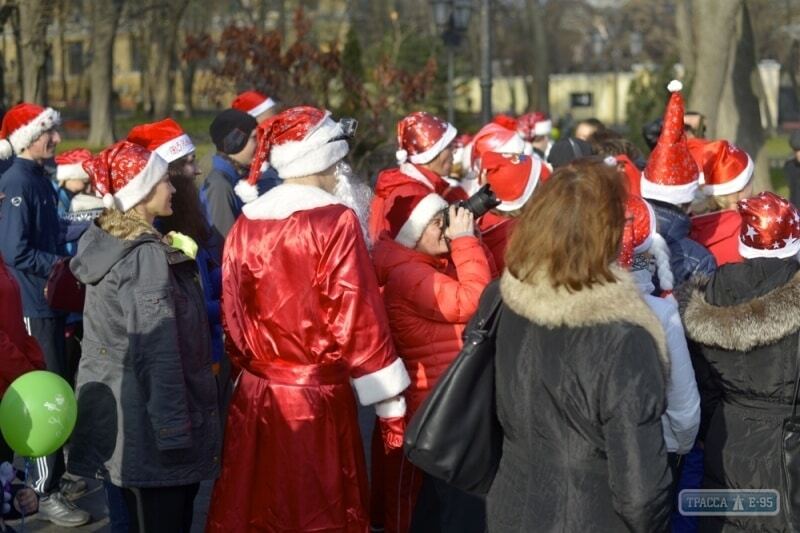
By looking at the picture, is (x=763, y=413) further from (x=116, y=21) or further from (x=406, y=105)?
(x=116, y=21)

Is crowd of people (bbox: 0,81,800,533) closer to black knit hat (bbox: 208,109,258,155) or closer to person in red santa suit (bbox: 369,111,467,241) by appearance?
person in red santa suit (bbox: 369,111,467,241)

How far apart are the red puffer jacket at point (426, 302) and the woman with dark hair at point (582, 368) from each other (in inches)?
45.6

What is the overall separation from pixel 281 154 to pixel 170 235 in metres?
0.57

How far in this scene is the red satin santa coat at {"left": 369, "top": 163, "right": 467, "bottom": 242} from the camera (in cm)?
610

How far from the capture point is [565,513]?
12.0 feet

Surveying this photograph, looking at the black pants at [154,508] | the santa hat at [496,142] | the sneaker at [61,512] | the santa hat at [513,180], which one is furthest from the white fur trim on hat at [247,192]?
the santa hat at [496,142]

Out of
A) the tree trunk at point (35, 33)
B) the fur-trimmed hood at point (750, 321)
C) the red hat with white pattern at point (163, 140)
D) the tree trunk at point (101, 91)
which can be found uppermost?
the red hat with white pattern at point (163, 140)

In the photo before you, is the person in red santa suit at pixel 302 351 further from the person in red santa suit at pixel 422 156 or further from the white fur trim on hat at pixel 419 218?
the person in red santa suit at pixel 422 156

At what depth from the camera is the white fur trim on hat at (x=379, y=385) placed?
4520 millimetres

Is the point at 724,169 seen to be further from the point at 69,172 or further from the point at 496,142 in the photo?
the point at 69,172

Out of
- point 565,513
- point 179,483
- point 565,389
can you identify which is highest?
point 565,389

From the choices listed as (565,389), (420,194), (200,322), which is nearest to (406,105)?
(420,194)

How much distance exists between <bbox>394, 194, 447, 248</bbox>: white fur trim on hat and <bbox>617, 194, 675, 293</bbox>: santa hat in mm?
871

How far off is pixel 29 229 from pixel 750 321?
392cm
